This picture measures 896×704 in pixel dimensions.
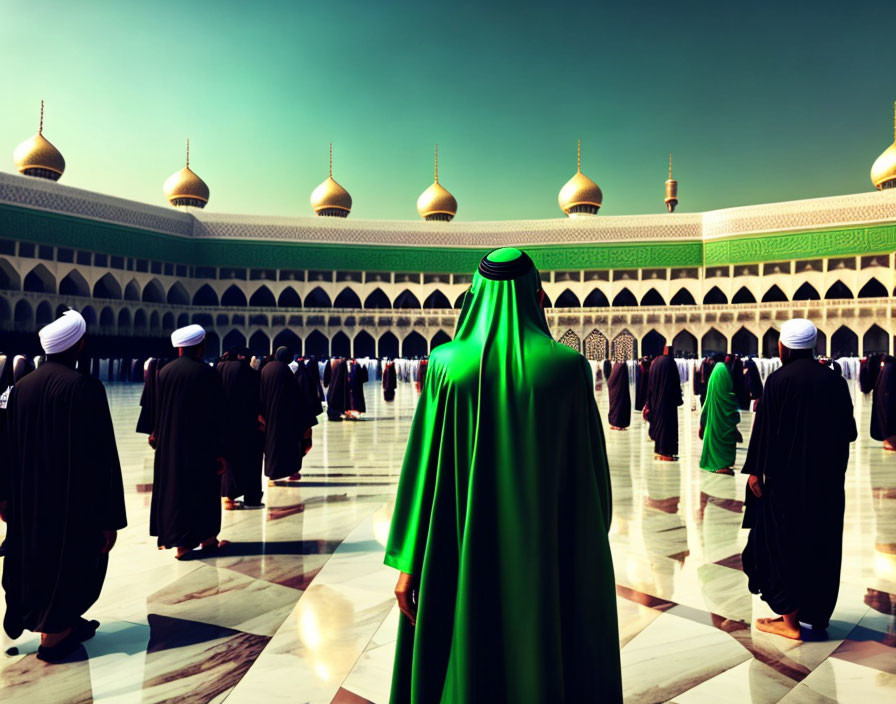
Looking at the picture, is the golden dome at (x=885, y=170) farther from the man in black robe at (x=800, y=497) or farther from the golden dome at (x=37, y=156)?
the golden dome at (x=37, y=156)

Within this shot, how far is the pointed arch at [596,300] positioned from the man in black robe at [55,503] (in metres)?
29.2

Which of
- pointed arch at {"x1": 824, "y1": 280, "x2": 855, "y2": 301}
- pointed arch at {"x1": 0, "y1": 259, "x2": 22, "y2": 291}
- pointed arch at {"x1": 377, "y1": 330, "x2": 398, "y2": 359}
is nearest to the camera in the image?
pointed arch at {"x1": 0, "y1": 259, "x2": 22, "y2": 291}

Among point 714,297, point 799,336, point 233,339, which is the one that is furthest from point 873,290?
point 799,336

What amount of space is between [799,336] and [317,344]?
2814cm

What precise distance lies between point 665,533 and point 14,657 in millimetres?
2822

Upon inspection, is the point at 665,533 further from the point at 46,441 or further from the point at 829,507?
the point at 46,441

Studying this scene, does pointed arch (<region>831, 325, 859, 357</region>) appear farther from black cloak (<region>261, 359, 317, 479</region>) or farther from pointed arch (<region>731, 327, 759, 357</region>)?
black cloak (<region>261, 359, 317, 479</region>)

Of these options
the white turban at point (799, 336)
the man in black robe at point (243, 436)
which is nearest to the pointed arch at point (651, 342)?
the man in black robe at point (243, 436)

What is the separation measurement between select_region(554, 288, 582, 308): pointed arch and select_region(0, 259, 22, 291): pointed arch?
20931 mm

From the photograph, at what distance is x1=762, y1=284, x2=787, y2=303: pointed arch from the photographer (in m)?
27.6

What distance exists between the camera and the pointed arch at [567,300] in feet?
99.1

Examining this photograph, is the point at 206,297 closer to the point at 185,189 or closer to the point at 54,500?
the point at 185,189

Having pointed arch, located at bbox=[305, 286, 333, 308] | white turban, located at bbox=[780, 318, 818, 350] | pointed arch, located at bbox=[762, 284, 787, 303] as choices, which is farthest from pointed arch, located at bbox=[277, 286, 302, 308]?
white turban, located at bbox=[780, 318, 818, 350]

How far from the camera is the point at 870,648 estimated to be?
2105mm
